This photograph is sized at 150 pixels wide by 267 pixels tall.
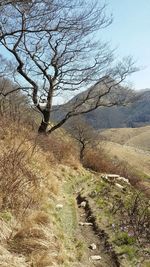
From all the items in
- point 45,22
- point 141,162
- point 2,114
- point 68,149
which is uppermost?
point 45,22

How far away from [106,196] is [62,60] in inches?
469

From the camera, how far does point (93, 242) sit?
28.9ft

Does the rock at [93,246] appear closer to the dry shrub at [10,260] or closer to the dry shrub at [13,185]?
A: the dry shrub at [13,185]

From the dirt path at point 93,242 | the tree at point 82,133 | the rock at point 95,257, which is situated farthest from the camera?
the tree at point 82,133

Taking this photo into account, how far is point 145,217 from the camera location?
10391mm

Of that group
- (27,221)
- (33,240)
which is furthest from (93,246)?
(33,240)

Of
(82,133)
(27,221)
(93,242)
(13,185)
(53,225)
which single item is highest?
(82,133)

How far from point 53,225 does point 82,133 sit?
29.5 metres

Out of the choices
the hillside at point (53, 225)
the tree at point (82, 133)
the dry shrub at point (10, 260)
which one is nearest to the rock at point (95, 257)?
the hillside at point (53, 225)

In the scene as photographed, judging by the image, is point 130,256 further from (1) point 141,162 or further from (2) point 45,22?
(1) point 141,162

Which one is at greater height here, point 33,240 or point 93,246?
point 33,240

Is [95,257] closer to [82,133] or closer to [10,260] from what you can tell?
[10,260]

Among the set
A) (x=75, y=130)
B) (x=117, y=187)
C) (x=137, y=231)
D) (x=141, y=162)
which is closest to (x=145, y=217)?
(x=137, y=231)

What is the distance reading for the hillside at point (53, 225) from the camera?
670 cm
